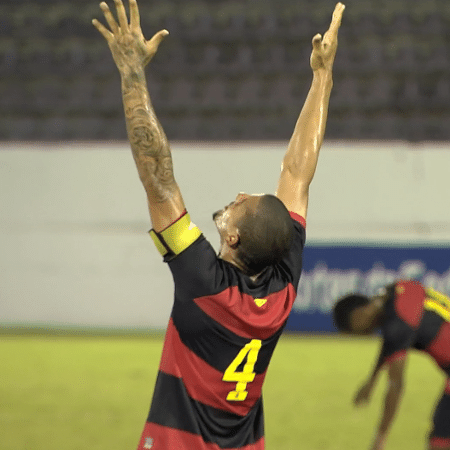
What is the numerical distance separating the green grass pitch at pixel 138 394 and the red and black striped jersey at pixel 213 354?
3.14m

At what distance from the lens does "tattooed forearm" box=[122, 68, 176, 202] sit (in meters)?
2.04

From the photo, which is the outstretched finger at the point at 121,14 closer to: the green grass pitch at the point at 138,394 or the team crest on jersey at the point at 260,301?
the team crest on jersey at the point at 260,301

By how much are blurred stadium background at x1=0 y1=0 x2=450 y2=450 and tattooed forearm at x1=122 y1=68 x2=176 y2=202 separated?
7.23 m

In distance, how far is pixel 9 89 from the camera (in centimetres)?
1054

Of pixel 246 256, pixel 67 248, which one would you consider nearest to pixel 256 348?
pixel 246 256

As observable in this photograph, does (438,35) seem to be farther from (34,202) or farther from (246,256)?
(246,256)

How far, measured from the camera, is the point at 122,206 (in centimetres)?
1004

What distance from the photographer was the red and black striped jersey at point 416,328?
4.66 meters

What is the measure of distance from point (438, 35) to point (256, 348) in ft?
28.7

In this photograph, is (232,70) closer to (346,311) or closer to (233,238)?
(346,311)

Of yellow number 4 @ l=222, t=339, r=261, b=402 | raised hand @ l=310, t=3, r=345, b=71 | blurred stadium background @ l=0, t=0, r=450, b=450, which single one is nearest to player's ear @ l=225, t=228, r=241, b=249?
yellow number 4 @ l=222, t=339, r=261, b=402

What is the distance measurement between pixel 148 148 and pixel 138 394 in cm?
500

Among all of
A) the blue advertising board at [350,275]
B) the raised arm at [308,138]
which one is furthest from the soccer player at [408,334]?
the blue advertising board at [350,275]

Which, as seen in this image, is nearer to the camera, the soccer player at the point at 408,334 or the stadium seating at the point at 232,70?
the soccer player at the point at 408,334
